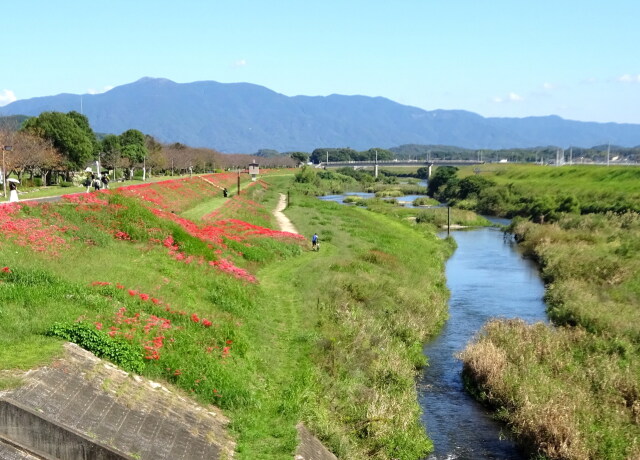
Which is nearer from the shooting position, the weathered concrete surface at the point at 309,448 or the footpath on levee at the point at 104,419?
the footpath on levee at the point at 104,419

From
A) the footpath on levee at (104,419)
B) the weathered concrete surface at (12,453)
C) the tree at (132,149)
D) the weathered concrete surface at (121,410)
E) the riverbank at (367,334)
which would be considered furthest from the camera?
the tree at (132,149)

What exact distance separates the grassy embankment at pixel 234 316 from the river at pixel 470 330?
1179 mm

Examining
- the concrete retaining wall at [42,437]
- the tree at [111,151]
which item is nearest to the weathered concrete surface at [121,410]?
the concrete retaining wall at [42,437]

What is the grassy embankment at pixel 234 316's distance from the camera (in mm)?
20250

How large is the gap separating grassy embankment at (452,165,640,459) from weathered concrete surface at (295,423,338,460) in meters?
7.24

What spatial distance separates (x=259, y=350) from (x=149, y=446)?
9.14 m

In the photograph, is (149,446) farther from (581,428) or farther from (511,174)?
(511,174)

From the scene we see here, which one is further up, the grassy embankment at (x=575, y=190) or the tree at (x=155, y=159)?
the tree at (x=155, y=159)

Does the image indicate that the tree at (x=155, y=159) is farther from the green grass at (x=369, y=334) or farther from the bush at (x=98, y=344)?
the bush at (x=98, y=344)

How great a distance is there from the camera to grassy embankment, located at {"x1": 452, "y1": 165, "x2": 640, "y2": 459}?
20109 millimetres

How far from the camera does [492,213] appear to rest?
112 meters

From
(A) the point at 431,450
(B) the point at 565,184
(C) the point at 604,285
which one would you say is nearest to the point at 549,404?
(A) the point at 431,450

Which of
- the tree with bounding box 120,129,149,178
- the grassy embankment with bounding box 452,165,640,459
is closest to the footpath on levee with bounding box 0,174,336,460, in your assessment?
the grassy embankment with bounding box 452,165,640,459

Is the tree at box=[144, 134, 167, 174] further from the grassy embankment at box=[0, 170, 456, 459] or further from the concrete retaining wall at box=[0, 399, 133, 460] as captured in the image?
the concrete retaining wall at box=[0, 399, 133, 460]
